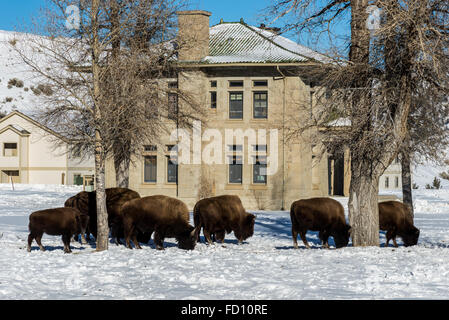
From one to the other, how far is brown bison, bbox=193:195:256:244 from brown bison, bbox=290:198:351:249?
1636 mm

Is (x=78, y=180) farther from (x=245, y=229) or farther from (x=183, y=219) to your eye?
(x=183, y=219)

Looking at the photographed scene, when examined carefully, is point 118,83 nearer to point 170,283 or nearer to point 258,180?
point 170,283

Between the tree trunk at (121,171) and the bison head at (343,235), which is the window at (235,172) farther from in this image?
the bison head at (343,235)

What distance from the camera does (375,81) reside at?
614 inches

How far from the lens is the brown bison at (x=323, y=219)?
17500mm

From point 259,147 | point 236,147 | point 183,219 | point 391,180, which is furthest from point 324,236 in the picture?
point 391,180

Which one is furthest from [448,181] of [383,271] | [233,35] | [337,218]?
[383,271]

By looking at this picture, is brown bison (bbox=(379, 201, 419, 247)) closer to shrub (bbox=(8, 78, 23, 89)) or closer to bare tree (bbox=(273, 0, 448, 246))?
bare tree (bbox=(273, 0, 448, 246))

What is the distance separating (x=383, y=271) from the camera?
1159 cm

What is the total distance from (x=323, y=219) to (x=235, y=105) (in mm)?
17909

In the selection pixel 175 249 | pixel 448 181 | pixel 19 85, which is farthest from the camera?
pixel 19 85

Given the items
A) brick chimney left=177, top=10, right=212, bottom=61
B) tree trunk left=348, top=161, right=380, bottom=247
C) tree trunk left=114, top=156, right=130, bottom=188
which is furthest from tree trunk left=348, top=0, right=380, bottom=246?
brick chimney left=177, top=10, right=212, bottom=61

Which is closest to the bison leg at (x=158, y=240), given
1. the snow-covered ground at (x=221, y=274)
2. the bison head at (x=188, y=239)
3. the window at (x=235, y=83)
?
the bison head at (x=188, y=239)
